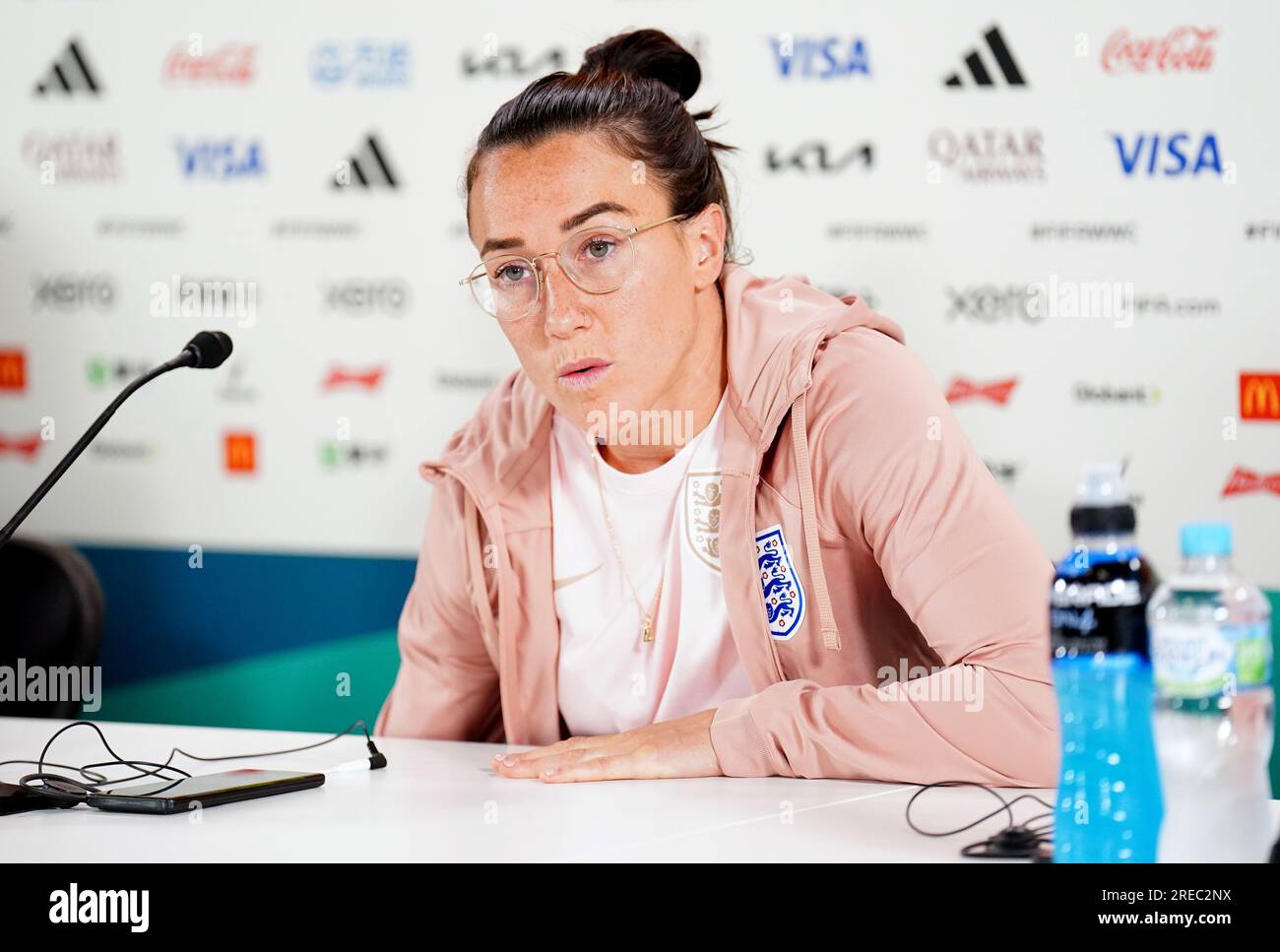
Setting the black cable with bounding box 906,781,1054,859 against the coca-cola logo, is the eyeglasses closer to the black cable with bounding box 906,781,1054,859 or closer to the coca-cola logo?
the black cable with bounding box 906,781,1054,859

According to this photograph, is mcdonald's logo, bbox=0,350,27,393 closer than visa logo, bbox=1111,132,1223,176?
No

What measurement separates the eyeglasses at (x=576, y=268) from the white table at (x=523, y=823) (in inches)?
21.6

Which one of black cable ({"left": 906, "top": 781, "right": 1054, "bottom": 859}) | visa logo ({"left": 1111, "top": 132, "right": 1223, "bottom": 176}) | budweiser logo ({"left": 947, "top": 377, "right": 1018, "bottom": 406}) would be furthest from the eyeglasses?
visa logo ({"left": 1111, "top": 132, "right": 1223, "bottom": 176})

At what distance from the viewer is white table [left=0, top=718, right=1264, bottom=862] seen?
1046 mm

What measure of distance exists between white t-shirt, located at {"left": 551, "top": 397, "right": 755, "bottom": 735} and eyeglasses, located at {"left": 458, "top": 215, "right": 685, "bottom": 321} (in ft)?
0.74

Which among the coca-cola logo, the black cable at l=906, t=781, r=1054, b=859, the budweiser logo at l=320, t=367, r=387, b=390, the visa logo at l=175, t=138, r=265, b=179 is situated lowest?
the black cable at l=906, t=781, r=1054, b=859

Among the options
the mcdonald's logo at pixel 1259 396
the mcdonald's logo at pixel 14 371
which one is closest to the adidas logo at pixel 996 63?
the mcdonald's logo at pixel 1259 396

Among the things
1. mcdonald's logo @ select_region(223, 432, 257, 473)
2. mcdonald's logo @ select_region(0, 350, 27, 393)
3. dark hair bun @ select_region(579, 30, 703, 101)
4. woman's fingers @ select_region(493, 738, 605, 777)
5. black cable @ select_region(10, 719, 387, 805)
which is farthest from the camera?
mcdonald's logo @ select_region(0, 350, 27, 393)

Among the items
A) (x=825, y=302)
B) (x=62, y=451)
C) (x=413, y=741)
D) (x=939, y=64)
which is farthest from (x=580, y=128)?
(x=62, y=451)

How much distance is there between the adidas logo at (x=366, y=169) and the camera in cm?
293

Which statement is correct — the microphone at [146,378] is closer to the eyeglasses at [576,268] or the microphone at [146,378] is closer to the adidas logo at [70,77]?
the eyeglasses at [576,268]
